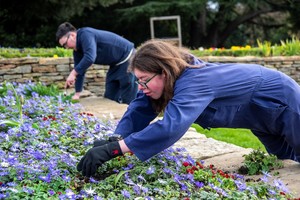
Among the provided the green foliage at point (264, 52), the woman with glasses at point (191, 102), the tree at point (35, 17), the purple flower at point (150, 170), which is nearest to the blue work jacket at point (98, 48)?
the woman with glasses at point (191, 102)

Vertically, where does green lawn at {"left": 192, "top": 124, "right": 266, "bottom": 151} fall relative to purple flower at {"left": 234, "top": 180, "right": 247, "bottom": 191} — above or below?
below

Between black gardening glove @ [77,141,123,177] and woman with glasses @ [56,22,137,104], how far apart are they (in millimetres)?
3296

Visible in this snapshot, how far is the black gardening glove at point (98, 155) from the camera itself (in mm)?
2428

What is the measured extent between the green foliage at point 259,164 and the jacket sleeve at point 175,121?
0.79 meters

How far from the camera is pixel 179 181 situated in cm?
256

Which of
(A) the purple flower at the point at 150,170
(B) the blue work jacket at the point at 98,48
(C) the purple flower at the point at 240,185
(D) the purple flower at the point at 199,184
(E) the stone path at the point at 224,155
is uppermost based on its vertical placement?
(B) the blue work jacket at the point at 98,48

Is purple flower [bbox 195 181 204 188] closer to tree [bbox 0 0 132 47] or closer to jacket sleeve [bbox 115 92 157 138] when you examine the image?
jacket sleeve [bbox 115 92 157 138]

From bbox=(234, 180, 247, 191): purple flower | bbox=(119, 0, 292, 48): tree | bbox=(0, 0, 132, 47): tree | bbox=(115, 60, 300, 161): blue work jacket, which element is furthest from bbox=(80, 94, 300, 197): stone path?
bbox=(119, 0, 292, 48): tree

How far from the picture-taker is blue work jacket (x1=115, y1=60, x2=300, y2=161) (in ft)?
7.92

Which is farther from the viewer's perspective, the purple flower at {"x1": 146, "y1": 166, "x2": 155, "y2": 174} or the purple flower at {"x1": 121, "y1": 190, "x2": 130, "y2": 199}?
the purple flower at {"x1": 146, "y1": 166, "x2": 155, "y2": 174}

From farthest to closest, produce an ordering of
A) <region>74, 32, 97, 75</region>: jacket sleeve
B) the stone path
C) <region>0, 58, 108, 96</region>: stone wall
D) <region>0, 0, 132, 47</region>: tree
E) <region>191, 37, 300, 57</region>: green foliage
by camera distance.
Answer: <region>0, 0, 132, 47</region>: tree → <region>191, 37, 300, 57</region>: green foliage → <region>0, 58, 108, 96</region>: stone wall → <region>74, 32, 97, 75</region>: jacket sleeve → the stone path

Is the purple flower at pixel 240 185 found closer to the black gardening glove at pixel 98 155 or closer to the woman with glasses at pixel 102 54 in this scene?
the black gardening glove at pixel 98 155

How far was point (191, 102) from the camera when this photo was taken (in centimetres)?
242

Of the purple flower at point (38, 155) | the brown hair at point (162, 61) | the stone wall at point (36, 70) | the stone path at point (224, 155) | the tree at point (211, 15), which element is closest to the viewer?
Result: the brown hair at point (162, 61)
